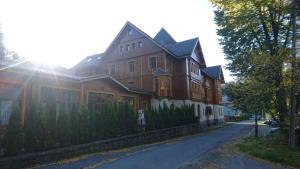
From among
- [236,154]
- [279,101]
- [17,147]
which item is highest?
[279,101]

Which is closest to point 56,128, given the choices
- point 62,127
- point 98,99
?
point 62,127

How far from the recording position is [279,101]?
17.2 m

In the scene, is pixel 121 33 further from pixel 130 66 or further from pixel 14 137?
pixel 14 137

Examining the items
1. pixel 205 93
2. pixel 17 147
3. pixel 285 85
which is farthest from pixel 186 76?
pixel 17 147

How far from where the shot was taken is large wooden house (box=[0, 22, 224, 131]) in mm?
16438

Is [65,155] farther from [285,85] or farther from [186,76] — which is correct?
[186,76]

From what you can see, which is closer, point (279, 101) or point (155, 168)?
point (155, 168)

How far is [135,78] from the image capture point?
109 ft

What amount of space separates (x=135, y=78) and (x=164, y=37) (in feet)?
37.8

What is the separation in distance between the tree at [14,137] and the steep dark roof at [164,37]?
3127 centimetres

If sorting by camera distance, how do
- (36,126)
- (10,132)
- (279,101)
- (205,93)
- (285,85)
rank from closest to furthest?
1. (10,132)
2. (36,126)
3. (285,85)
4. (279,101)
5. (205,93)

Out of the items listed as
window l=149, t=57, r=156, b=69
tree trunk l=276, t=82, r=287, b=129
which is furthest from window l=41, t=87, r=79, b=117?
window l=149, t=57, r=156, b=69

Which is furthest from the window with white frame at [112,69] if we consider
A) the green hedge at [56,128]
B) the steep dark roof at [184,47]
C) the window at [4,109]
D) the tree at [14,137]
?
the tree at [14,137]

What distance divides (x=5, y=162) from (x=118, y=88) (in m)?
14.0
